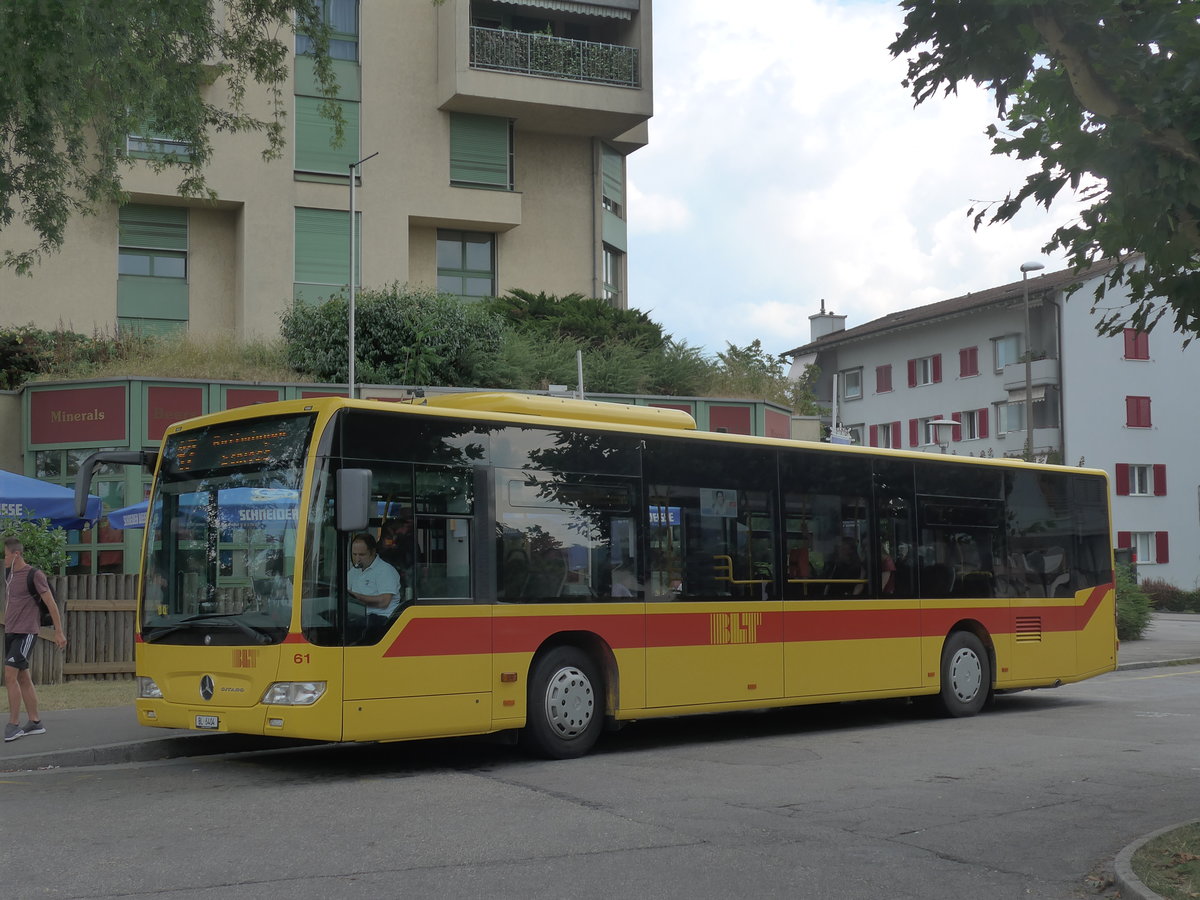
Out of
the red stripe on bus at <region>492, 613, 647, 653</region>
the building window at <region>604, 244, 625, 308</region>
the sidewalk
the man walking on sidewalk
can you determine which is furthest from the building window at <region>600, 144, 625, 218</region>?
the red stripe on bus at <region>492, 613, 647, 653</region>

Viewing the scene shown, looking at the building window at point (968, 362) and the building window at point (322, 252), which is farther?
the building window at point (968, 362)

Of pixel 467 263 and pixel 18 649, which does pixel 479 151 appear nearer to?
pixel 467 263

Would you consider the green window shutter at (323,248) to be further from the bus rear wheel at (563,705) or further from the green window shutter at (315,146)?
the bus rear wheel at (563,705)

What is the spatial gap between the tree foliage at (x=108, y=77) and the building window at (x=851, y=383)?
1971 inches

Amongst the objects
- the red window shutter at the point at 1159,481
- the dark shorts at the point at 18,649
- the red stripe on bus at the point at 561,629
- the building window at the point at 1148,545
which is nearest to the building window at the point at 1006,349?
the red window shutter at the point at 1159,481

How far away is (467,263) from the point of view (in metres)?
35.9

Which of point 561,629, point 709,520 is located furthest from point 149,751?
point 709,520

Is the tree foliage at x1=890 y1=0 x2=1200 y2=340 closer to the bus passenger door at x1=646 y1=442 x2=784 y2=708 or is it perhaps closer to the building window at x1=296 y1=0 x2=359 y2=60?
the bus passenger door at x1=646 y1=442 x2=784 y2=708

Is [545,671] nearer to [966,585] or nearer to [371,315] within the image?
[966,585]

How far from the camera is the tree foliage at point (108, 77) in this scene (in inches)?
478

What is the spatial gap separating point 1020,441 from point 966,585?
40.5m

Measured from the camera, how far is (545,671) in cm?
1179

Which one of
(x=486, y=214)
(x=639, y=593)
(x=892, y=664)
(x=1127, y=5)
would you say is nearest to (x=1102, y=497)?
(x=892, y=664)

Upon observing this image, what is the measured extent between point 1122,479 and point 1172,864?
50.2 m
